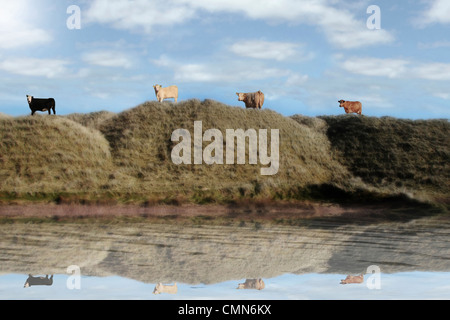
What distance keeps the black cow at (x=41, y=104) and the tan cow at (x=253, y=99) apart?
17.5 m

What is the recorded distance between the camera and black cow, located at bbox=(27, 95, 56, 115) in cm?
4172

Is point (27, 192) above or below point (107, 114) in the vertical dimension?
below

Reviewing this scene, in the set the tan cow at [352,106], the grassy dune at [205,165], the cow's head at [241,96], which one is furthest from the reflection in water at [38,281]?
the tan cow at [352,106]

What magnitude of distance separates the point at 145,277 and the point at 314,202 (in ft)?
74.0

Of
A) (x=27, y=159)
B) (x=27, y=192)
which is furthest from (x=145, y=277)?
(x=27, y=159)

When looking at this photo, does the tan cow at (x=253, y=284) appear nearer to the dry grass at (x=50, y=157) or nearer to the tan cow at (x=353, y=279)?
the tan cow at (x=353, y=279)

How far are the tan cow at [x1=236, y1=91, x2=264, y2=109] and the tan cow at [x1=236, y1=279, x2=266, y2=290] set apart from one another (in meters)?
36.9

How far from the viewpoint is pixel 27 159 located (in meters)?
35.4

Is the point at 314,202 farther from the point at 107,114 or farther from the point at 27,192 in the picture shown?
the point at 107,114

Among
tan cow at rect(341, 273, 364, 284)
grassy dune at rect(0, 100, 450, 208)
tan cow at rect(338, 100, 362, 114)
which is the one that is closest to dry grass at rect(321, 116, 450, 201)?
grassy dune at rect(0, 100, 450, 208)

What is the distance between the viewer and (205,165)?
37.5m

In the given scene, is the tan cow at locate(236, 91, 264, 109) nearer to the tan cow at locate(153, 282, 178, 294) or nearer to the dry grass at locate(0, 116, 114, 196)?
the dry grass at locate(0, 116, 114, 196)

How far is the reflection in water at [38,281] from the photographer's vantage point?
10.4 m

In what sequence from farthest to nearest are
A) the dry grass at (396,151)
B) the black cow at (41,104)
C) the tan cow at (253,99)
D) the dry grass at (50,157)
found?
the tan cow at (253,99) → the black cow at (41,104) → the dry grass at (396,151) → the dry grass at (50,157)
